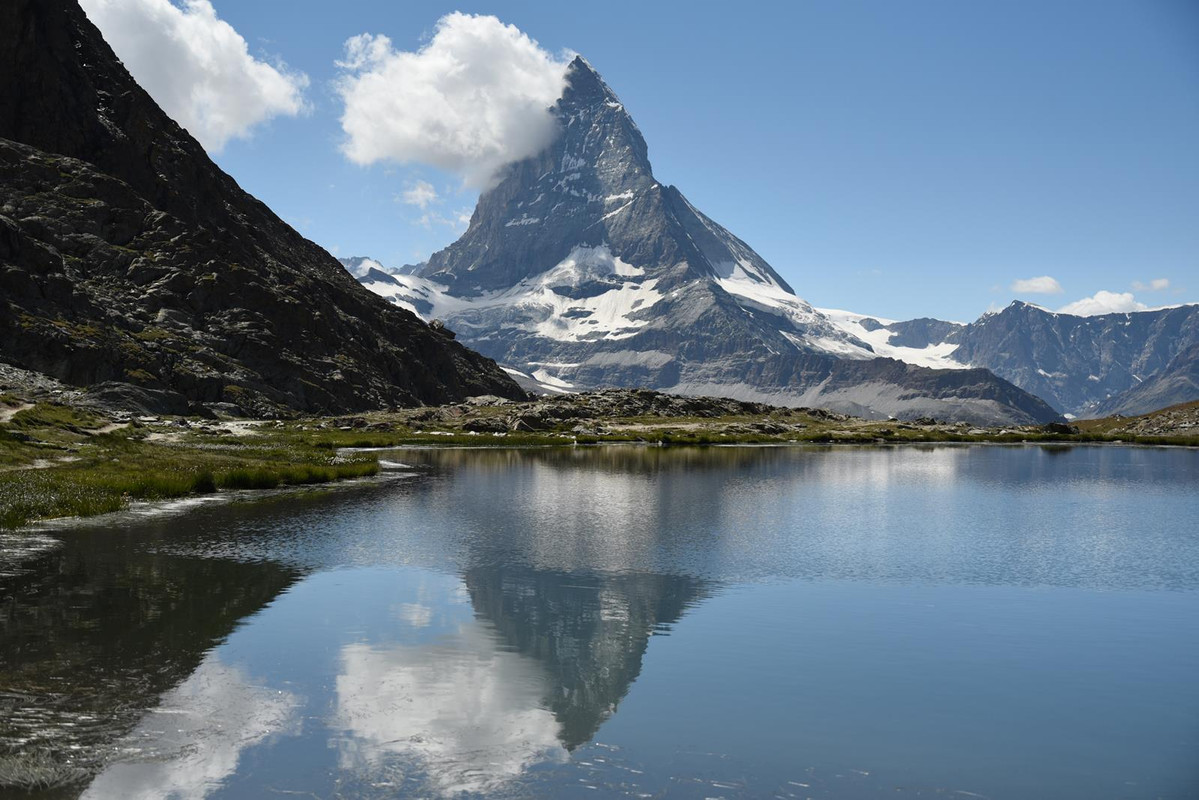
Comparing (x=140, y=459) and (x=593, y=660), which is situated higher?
(x=140, y=459)

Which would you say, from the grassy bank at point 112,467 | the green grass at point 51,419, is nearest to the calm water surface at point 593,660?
the grassy bank at point 112,467

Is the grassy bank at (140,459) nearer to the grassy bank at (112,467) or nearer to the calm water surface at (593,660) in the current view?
the grassy bank at (112,467)

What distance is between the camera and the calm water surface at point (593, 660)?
827 inches

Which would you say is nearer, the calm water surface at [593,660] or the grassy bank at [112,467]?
the calm water surface at [593,660]

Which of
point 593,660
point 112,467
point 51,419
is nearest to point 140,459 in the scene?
point 112,467

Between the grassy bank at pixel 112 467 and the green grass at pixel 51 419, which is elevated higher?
the green grass at pixel 51 419

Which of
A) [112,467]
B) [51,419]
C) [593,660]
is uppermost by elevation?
[51,419]

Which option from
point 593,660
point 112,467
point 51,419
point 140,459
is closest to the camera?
point 593,660

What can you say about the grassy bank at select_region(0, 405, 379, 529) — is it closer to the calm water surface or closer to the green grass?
the green grass

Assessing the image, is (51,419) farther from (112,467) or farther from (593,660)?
(593,660)

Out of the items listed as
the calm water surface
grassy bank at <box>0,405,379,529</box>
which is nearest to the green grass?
grassy bank at <box>0,405,379,529</box>

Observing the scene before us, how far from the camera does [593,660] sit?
98.8ft

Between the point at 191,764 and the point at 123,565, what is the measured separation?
24.6 meters

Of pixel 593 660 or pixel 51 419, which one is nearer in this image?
pixel 593 660
